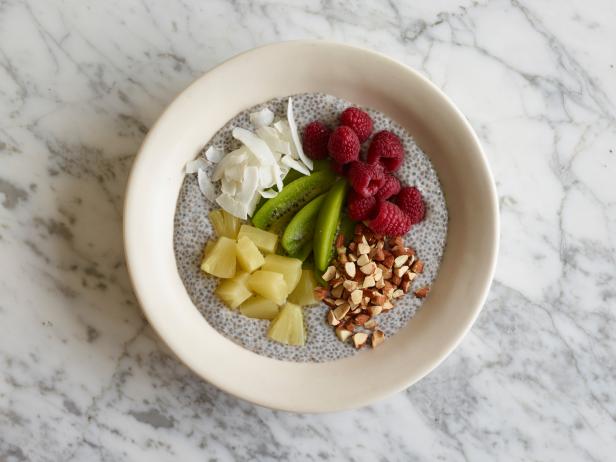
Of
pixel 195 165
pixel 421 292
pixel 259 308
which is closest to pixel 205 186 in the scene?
pixel 195 165

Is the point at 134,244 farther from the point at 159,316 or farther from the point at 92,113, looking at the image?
the point at 92,113

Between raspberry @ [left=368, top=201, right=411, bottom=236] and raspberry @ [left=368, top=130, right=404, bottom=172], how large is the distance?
3.1 inches

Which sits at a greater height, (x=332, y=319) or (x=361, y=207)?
(x=361, y=207)

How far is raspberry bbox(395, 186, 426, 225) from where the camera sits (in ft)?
A: 3.99

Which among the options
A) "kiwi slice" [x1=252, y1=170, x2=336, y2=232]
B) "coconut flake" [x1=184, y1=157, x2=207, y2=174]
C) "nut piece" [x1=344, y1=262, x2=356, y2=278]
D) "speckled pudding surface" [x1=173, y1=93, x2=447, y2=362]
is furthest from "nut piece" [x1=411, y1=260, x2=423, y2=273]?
"coconut flake" [x1=184, y1=157, x2=207, y2=174]

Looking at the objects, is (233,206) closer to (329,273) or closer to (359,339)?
(329,273)

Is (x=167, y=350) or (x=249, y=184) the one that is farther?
(x=167, y=350)

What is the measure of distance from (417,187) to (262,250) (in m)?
0.31

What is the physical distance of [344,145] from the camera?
1.17m

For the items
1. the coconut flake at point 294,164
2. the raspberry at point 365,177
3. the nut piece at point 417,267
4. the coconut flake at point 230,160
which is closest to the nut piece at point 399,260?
the nut piece at point 417,267

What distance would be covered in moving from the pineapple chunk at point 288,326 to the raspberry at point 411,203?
0.88ft

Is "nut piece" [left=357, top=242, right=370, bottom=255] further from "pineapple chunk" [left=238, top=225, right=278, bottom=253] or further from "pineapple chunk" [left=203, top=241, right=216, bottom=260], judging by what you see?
"pineapple chunk" [left=203, top=241, right=216, bottom=260]

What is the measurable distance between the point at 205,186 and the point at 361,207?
29cm

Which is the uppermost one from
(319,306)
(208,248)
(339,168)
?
(339,168)
